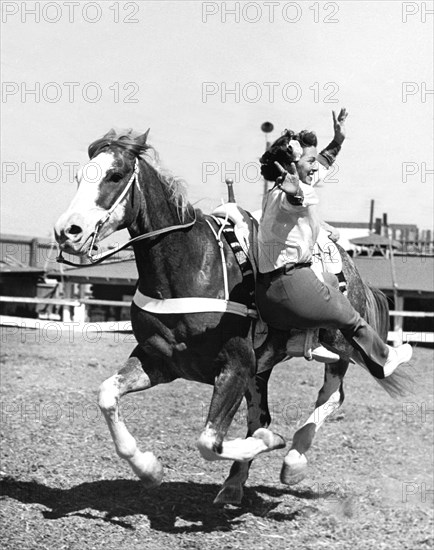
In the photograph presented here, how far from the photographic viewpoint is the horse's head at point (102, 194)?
400 cm

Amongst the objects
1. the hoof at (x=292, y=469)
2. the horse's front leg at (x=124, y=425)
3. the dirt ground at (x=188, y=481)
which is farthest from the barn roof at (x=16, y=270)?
the horse's front leg at (x=124, y=425)

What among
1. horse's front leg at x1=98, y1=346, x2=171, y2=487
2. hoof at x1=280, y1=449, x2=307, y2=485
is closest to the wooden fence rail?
hoof at x1=280, y1=449, x2=307, y2=485

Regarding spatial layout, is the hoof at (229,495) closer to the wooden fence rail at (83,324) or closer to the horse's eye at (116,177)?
the horse's eye at (116,177)

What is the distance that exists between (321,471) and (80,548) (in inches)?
119

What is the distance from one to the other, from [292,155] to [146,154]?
849 mm

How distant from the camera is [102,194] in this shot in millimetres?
4168

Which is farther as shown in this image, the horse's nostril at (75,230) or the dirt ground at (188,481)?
the dirt ground at (188,481)

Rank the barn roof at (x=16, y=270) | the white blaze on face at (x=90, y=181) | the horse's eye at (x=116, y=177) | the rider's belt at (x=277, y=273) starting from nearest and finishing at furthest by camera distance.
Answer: the white blaze on face at (x=90, y=181)
the horse's eye at (x=116, y=177)
the rider's belt at (x=277, y=273)
the barn roof at (x=16, y=270)

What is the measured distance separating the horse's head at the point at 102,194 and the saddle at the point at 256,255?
0.79m

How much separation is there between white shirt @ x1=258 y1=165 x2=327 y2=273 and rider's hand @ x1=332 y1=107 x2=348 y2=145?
1.38 ft

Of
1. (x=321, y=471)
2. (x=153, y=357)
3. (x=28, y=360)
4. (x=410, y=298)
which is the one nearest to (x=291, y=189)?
(x=153, y=357)

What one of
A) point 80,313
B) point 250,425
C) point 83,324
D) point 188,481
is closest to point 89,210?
point 250,425

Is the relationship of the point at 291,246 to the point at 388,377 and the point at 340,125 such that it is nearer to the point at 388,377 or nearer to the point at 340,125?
the point at 340,125

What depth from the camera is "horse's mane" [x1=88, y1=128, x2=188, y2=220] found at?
4375mm
